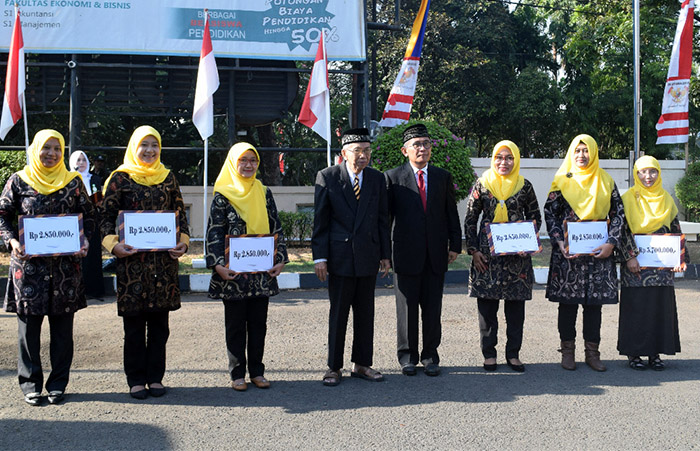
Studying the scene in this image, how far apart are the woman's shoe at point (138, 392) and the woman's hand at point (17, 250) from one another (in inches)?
41.8

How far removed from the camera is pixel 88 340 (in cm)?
598

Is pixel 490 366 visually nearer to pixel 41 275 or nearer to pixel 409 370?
pixel 409 370

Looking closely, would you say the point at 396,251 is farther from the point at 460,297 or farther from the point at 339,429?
the point at 460,297

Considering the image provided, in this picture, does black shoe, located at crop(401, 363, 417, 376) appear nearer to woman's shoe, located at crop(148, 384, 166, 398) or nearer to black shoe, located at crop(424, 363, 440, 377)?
black shoe, located at crop(424, 363, 440, 377)

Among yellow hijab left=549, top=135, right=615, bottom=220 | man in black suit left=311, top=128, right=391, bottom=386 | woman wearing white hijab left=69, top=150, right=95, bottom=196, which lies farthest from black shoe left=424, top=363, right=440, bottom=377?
woman wearing white hijab left=69, top=150, right=95, bottom=196

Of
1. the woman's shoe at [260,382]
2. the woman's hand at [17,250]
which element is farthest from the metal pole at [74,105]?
the woman's shoe at [260,382]

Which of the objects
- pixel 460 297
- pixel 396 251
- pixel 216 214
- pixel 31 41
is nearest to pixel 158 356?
pixel 216 214

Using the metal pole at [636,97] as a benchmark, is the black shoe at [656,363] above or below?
below

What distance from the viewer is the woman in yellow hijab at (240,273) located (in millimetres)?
4516

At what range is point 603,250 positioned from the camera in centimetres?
502

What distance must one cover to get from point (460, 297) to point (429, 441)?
15.7ft

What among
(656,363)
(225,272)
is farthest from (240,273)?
(656,363)

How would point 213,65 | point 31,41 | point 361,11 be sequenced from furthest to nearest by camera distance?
point 361,11 < point 31,41 < point 213,65

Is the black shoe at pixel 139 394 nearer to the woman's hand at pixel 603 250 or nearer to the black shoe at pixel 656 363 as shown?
the woman's hand at pixel 603 250
